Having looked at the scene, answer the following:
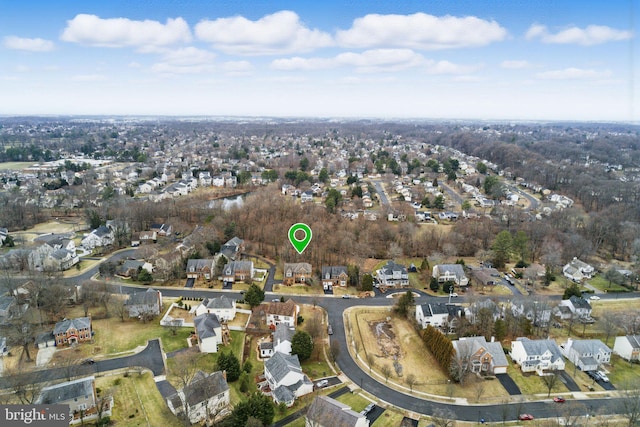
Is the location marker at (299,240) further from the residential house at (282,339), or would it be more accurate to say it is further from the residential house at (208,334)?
the residential house at (208,334)

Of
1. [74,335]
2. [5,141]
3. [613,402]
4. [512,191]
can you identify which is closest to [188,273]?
[74,335]

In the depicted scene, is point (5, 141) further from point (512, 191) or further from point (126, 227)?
point (512, 191)

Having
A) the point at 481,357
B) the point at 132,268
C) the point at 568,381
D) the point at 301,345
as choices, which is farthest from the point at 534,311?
the point at 132,268

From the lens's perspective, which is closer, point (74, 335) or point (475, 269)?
point (74, 335)

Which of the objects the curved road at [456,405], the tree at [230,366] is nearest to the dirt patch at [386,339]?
the curved road at [456,405]

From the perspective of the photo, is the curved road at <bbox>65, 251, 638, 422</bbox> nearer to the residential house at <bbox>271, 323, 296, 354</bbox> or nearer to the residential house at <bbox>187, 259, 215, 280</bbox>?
the residential house at <bbox>271, 323, 296, 354</bbox>

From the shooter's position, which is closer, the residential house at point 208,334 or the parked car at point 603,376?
the parked car at point 603,376
